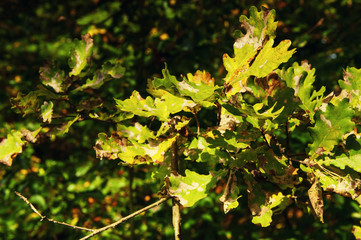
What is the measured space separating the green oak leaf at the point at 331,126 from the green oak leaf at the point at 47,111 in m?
0.77

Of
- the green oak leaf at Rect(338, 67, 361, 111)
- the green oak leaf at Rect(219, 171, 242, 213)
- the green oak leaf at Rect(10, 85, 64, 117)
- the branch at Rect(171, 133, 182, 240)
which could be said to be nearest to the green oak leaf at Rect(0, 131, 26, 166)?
the green oak leaf at Rect(10, 85, 64, 117)

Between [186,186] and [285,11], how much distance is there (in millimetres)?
2300

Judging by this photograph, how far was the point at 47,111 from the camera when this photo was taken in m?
0.97

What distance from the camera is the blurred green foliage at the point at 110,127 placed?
5.83ft

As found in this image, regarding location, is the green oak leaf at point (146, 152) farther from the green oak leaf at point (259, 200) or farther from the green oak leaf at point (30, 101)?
the green oak leaf at point (30, 101)

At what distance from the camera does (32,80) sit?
2008 millimetres

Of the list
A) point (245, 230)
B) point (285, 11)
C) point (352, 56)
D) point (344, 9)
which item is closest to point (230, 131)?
point (245, 230)

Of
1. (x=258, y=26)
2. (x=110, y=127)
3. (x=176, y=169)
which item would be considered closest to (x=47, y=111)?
(x=176, y=169)

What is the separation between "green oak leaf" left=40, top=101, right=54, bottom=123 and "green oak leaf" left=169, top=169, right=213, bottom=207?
0.45 m

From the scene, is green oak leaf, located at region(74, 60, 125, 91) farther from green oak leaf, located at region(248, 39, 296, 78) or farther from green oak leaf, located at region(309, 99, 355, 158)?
green oak leaf, located at region(309, 99, 355, 158)

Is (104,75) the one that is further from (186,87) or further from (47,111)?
(186,87)

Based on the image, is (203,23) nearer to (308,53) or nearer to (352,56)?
(308,53)

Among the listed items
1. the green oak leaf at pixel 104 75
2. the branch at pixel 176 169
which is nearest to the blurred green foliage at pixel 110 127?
the green oak leaf at pixel 104 75

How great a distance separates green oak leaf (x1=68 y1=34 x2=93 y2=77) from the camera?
105 centimetres
